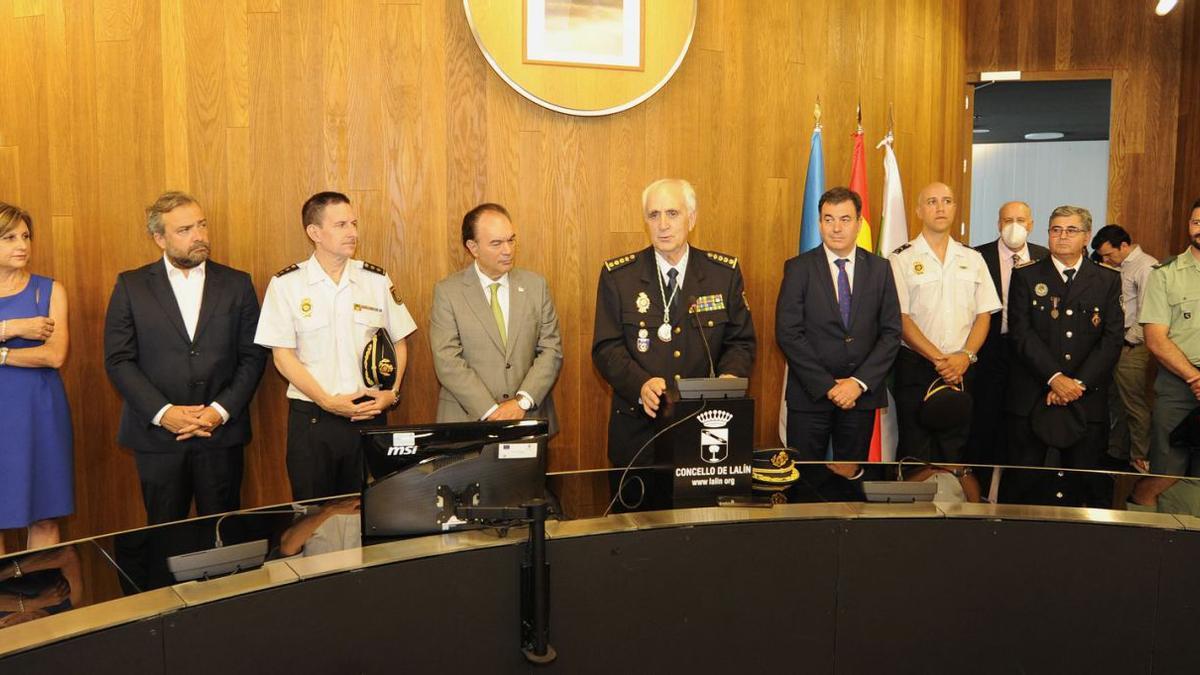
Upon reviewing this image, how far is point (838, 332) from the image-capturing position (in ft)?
11.7

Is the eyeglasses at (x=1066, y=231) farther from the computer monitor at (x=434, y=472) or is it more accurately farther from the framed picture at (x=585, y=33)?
the computer monitor at (x=434, y=472)

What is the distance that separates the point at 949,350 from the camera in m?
3.99

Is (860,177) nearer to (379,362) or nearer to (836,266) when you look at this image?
(836,266)

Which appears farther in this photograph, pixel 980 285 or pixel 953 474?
pixel 980 285

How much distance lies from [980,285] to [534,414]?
2014mm

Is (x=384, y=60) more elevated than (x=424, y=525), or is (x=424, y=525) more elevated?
(x=384, y=60)

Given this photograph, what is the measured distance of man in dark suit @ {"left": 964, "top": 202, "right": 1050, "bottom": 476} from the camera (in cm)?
440

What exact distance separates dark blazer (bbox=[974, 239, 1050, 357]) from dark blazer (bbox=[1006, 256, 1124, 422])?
0.33 meters

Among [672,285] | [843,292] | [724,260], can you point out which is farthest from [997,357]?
[672,285]

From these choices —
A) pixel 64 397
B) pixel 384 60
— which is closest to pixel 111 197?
pixel 64 397

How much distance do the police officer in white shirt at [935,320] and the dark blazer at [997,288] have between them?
273mm

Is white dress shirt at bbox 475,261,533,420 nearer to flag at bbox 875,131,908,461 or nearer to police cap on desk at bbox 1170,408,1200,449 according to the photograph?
flag at bbox 875,131,908,461

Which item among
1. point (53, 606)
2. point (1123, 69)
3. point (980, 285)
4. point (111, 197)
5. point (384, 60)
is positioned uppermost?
point (1123, 69)

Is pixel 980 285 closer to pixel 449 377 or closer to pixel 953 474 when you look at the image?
pixel 953 474
